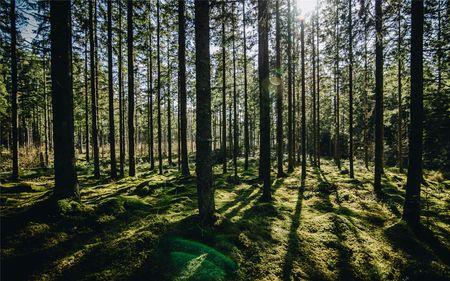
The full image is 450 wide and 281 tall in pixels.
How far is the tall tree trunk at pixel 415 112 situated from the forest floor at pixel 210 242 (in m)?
1.02

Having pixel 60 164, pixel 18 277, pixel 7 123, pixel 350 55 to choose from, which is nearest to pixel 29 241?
pixel 18 277

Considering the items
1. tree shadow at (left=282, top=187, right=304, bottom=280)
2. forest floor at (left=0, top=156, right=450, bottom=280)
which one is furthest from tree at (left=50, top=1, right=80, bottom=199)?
tree shadow at (left=282, top=187, right=304, bottom=280)

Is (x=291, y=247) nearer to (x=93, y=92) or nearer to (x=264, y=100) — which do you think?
(x=264, y=100)

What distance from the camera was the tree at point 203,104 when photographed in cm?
638

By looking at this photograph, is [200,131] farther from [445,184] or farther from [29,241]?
[445,184]

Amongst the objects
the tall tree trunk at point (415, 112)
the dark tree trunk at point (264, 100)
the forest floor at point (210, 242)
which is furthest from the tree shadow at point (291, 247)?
the tall tree trunk at point (415, 112)

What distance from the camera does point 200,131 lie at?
254 inches

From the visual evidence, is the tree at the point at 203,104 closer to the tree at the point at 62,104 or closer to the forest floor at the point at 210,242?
the forest floor at the point at 210,242

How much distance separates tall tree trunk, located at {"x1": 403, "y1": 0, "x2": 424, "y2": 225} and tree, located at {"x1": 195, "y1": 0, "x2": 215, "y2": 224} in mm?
7181

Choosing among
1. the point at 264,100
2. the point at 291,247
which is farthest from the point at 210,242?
the point at 264,100

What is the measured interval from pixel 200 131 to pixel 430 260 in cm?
758

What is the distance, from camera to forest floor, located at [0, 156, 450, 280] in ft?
15.9

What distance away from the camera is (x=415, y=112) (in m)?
8.16

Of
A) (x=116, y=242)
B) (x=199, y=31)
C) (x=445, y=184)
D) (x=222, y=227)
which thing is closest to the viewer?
(x=116, y=242)
